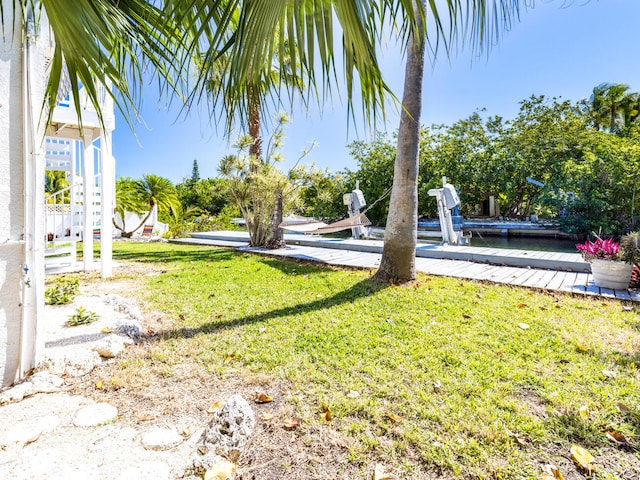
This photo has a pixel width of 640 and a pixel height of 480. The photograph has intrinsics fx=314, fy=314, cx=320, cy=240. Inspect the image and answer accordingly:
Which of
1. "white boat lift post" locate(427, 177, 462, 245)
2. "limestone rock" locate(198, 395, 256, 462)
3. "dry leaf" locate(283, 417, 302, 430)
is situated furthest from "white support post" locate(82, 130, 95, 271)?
"white boat lift post" locate(427, 177, 462, 245)

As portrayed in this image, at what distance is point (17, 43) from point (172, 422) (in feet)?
8.01

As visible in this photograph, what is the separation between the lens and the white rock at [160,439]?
150 centimetres

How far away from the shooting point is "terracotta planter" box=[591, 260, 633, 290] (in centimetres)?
405

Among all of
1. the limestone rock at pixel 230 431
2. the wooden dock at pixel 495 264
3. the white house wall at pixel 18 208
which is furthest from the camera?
the wooden dock at pixel 495 264

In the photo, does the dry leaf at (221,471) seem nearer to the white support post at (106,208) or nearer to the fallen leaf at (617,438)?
the fallen leaf at (617,438)

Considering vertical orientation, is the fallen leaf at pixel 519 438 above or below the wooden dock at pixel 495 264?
below

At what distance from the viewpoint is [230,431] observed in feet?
5.00

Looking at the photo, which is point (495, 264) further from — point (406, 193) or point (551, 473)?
point (551, 473)

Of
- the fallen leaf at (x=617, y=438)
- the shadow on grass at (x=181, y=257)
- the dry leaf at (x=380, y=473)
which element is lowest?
the dry leaf at (x=380, y=473)

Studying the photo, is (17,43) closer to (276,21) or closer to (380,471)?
(276,21)

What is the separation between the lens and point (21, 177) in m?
1.97

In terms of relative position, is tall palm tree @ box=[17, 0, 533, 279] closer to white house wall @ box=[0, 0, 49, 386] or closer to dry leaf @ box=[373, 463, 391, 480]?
white house wall @ box=[0, 0, 49, 386]

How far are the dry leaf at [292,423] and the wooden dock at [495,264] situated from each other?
402 centimetres

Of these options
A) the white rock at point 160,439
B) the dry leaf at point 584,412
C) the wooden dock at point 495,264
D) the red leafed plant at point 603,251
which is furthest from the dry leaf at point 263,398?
the red leafed plant at point 603,251
